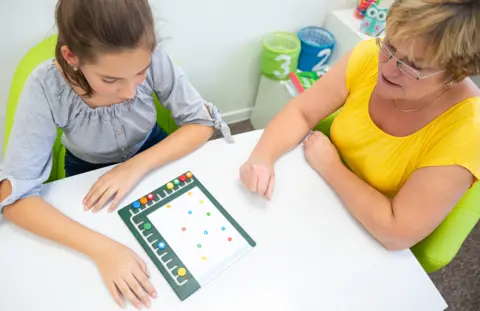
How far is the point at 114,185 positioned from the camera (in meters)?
0.84

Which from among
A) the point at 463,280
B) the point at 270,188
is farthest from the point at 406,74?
the point at 463,280

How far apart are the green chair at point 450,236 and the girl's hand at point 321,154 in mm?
273

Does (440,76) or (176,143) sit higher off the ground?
(440,76)

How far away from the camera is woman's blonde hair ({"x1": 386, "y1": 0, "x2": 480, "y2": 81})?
678 millimetres

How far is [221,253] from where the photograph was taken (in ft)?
2.56

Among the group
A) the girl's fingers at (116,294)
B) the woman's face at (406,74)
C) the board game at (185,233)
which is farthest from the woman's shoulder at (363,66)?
the girl's fingers at (116,294)

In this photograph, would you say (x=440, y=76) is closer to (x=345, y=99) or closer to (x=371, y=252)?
(x=345, y=99)

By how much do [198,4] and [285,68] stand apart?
0.46 metres

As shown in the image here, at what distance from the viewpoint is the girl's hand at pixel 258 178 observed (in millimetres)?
877

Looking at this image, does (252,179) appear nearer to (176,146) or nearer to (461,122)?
(176,146)

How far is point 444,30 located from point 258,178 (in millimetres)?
453

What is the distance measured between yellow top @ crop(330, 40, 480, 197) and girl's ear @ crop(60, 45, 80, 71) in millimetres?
624

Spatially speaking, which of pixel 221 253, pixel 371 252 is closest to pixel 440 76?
pixel 371 252

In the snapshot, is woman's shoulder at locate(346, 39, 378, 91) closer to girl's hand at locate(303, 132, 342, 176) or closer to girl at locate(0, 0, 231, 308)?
girl's hand at locate(303, 132, 342, 176)
